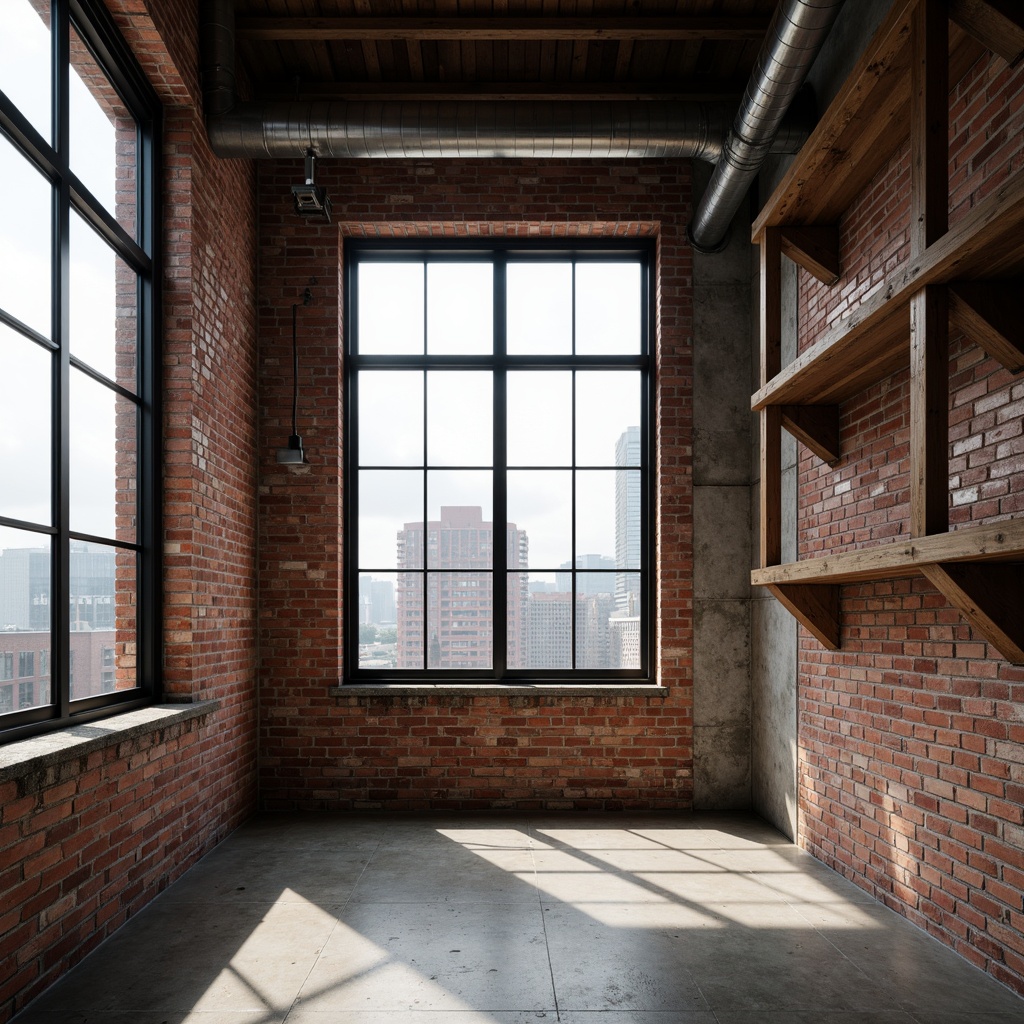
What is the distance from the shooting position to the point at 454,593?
5844 mm

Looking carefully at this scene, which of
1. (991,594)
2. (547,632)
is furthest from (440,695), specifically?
(991,594)

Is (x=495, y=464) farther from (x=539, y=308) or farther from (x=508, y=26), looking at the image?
(x=508, y=26)

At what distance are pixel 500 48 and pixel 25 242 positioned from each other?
3227mm

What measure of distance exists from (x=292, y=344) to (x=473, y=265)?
4.41 feet

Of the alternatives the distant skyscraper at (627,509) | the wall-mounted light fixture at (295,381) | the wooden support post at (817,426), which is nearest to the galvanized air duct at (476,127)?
the wall-mounted light fixture at (295,381)

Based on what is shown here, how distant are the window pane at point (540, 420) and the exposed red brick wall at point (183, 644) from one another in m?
1.71

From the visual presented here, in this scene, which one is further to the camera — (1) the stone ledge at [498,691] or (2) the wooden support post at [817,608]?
(1) the stone ledge at [498,691]

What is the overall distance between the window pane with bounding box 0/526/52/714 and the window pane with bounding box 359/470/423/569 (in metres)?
2.69

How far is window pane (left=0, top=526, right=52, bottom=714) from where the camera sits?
9.95 ft

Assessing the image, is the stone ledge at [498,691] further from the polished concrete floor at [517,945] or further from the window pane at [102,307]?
the window pane at [102,307]

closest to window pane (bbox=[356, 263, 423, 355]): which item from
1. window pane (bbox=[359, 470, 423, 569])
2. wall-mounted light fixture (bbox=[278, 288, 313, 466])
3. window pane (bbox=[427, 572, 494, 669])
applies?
wall-mounted light fixture (bbox=[278, 288, 313, 466])

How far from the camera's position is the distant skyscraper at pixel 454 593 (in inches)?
228

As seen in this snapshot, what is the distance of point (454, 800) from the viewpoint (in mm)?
5520

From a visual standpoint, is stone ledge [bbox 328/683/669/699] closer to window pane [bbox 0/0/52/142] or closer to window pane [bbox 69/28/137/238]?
window pane [bbox 69/28/137/238]
